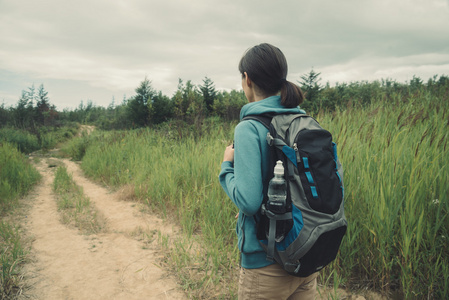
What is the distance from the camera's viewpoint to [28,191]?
18.0 feet

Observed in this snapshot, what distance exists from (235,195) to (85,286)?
2278mm

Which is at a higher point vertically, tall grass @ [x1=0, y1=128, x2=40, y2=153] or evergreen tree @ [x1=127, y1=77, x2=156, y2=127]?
evergreen tree @ [x1=127, y1=77, x2=156, y2=127]

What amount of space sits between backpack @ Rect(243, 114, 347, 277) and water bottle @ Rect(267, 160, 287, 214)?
33 millimetres

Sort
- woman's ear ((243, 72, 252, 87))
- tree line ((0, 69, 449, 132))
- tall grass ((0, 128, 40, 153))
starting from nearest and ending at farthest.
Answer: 1. woman's ear ((243, 72, 252, 87))
2. tree line ((0, 69, 449, 132))
3. tall grass ((0, 128, 40, 153))

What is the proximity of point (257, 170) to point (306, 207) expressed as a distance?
0.89 ft

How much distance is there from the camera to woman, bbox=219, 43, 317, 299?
3.82 ft

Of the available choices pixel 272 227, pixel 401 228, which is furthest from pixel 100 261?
pixel 401 228

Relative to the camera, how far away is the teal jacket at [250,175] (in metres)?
1.16

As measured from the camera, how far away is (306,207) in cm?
110

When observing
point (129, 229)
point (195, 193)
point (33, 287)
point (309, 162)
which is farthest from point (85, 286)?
point (309, 162)

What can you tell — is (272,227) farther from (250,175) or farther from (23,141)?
(23,141)

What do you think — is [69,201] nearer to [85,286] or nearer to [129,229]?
[129,229]

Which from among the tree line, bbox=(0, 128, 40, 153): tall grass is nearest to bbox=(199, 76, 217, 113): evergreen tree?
the tree line

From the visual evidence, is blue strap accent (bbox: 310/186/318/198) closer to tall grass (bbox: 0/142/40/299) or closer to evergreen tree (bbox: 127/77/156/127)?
tall grass (bbox: 0/142/40/299)
